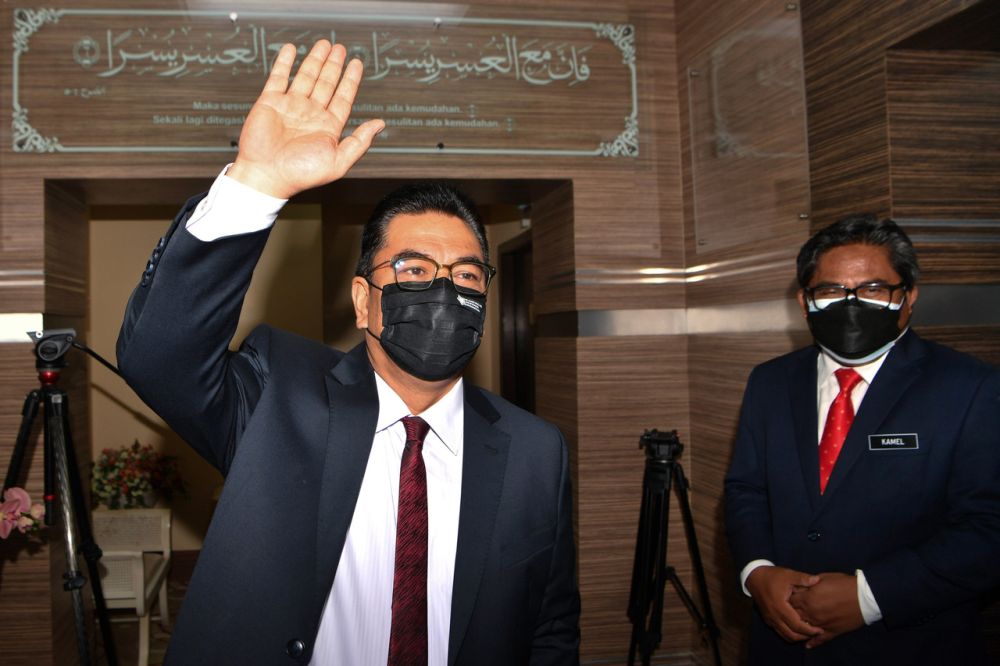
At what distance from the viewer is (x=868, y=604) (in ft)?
5.57

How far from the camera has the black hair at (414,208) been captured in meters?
1.51

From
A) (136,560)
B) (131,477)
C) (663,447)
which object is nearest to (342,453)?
(663,447)

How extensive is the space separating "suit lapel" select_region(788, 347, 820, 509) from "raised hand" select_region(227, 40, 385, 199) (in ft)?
4.58

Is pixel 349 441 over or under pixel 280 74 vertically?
under

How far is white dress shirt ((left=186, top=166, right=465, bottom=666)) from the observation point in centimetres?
136

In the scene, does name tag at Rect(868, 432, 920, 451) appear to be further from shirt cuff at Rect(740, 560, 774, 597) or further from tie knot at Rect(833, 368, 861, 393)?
shirt cuff at Rect(740, 560, 774, 597)

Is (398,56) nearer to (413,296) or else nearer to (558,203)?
(558,203)

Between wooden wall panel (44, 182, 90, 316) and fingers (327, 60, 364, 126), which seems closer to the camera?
fingers (327, 60, 364, 126)

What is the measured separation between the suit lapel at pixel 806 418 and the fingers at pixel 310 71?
4.97ft

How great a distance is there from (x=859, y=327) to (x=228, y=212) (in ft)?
5.09

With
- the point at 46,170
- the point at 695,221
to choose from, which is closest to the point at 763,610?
the point at 695,221

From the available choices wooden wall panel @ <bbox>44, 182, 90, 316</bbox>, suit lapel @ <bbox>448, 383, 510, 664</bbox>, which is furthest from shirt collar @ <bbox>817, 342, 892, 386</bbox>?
wooden wall panel @ <bbox>44, 182, 90, 316</bbox>

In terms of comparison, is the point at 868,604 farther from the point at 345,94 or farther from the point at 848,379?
the point at 345,94

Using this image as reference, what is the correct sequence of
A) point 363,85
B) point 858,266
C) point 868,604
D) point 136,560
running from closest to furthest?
point 868,604
point 858,266
point 363,85
point 136,560
